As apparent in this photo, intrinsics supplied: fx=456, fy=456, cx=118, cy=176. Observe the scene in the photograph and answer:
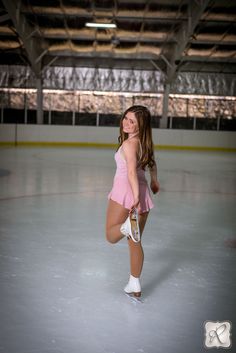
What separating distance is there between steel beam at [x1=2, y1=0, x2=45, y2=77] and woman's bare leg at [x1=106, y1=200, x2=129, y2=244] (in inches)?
509

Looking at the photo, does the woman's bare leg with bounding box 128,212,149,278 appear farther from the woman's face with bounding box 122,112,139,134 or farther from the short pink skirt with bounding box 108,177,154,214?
the woman's face with bounding box 122,112,139,134

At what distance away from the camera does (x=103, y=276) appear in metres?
3.97

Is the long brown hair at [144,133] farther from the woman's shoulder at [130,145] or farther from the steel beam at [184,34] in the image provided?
the steel beam at [184,34]

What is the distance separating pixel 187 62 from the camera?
22422mm

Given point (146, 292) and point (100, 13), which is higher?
point (100, 13)

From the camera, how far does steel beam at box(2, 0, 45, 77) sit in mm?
15307

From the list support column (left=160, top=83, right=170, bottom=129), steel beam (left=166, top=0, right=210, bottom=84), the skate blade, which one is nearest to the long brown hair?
the skate blade

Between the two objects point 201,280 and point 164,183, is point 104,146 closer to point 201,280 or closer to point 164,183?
point 164,183

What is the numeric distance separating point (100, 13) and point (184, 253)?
13.6m

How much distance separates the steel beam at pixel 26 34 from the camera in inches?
603

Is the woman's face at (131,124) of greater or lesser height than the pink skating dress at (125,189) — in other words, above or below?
above

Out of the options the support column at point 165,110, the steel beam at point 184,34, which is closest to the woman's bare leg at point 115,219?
the steel beam at point 184,34

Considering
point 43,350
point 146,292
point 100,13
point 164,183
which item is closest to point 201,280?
point 146,292

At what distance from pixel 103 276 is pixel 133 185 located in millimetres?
1172
